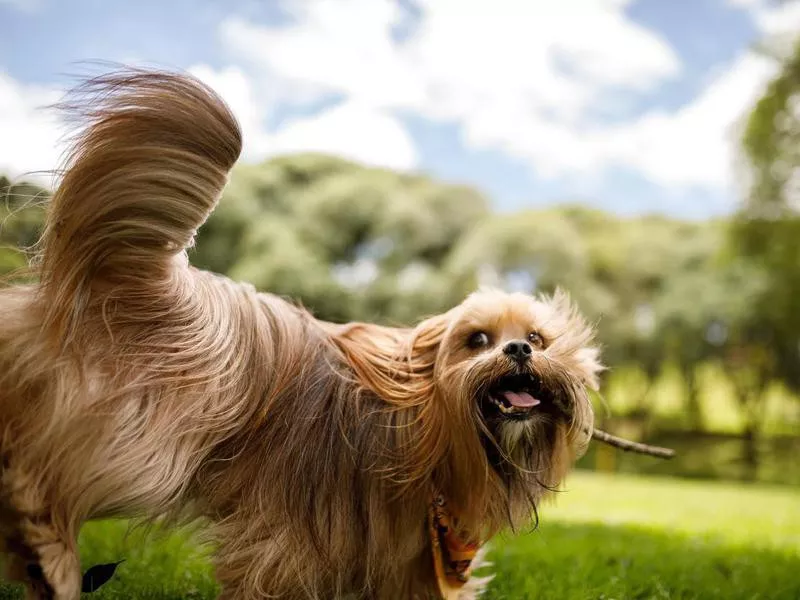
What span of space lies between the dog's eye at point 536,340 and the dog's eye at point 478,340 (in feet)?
0.62

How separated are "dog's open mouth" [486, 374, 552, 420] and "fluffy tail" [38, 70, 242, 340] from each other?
1.28 meters

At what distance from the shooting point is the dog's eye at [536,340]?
3176mm

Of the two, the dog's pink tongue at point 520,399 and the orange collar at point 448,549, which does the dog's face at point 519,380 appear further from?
the orange collar at point 448,549

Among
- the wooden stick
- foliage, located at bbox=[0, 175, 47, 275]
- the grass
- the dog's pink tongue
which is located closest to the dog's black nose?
the dog's pink tongue

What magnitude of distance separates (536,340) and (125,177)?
5.47ft

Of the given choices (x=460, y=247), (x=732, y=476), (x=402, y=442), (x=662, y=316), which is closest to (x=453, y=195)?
(x=460, y=247)

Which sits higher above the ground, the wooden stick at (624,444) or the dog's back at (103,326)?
the dog's back at (103,326)

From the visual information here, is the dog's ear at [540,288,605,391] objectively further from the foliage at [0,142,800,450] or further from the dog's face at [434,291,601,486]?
the foliage at [0,142,800,450]

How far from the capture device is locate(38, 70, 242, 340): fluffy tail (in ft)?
8.61

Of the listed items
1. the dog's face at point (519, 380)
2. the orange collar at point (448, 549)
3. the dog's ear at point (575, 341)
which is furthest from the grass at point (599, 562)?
the dog's ear at point (575, 341)

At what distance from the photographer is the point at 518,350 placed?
2.94 m

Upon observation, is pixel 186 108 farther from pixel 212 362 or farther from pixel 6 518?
pixel 6 518

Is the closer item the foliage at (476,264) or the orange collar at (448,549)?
the orange collar at (448,549)

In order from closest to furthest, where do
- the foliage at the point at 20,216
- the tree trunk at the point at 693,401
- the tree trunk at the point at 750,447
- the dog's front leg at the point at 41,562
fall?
the dog's front leg at the point at 41,562, the foliage at the point at 20,216, the tree trunk at the point at 750,447, the tree trunk at the point at 693,401
